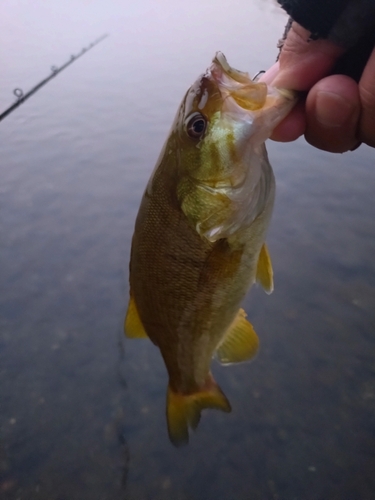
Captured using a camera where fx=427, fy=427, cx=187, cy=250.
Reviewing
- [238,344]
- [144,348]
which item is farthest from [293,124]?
[144,348]

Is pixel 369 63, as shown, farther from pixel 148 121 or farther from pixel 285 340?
pixel 148 121

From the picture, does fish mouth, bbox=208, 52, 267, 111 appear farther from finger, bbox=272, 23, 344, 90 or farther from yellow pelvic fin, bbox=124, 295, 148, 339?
yellow pelvic fin, bbox=124, 295, 148, 339

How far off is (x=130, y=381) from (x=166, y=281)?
213 cm

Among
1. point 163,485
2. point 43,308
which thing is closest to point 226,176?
point 163,485

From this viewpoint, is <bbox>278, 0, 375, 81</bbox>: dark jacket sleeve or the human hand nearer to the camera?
<bbox>278, 0, 375, 81</bbox>: dark jacket sleeve

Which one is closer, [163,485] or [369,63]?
[369,63]

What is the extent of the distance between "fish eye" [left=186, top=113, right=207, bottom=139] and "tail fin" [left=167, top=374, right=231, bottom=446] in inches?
41.8

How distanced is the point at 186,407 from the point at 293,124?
48.1 inches

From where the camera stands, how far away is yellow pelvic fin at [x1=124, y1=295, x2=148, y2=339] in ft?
5.54

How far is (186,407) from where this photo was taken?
183 cm

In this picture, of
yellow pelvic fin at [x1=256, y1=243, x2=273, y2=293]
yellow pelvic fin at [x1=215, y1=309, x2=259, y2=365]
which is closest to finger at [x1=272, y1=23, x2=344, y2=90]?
yellow pelvic fin at [x1=256, y1=243, x2=273, y2=293]

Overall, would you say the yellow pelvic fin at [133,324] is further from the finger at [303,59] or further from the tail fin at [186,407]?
the finger at [303,59]

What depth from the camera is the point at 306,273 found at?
446cm

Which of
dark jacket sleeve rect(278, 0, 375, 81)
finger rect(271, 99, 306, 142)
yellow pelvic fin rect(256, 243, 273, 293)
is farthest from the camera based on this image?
yellow pelvic fin rect(256, 243, 273, 293)
